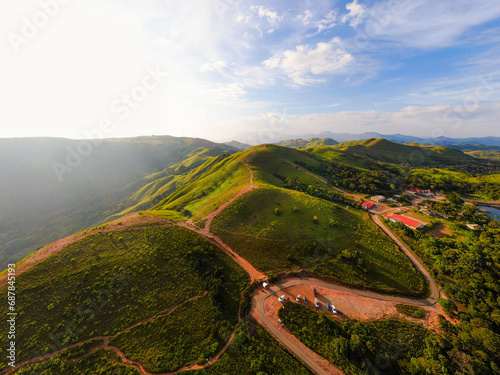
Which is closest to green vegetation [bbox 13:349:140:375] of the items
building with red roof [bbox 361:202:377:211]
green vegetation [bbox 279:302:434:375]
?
green vegetation [bbox 279:302:434:375]

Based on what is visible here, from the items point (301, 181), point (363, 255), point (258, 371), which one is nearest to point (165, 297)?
point (258, 371)

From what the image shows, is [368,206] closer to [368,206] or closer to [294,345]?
[368,206]

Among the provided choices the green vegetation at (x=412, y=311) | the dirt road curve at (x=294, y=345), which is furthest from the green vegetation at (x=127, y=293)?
the green vegetation at (x=412, y=311)

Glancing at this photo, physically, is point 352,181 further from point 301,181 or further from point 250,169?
point 250,169

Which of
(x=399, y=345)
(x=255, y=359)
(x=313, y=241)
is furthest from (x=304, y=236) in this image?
(x=255, y=359)

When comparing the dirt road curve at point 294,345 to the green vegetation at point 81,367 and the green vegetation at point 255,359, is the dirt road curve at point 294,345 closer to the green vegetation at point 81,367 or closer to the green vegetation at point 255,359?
the green vegetation at point 255,359

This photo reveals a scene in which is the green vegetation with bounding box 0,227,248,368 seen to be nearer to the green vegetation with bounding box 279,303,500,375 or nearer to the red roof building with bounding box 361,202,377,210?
the green vegetation with bounding box 279,303,500,375
